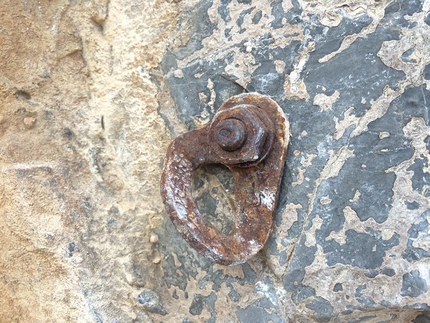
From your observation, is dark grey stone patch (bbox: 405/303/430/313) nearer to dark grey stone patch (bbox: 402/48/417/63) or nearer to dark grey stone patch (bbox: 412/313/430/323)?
dark grey stone patch (bbox: 412/313/430/323)

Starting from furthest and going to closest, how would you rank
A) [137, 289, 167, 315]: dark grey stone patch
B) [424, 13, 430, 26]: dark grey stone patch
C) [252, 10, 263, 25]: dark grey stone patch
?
[137, 289, 167, 315]: dark grey stone patch → [252, 10, 263, 25]: dark grey stone patch → [424, 13, 430, 26]: dark grey stone patch

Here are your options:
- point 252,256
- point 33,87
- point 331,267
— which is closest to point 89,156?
point 33,87

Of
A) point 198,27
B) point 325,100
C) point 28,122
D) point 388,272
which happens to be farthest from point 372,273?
point 28,122

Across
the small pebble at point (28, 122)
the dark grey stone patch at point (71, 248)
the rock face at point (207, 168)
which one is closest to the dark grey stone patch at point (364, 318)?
the rock face at point (207, 168)

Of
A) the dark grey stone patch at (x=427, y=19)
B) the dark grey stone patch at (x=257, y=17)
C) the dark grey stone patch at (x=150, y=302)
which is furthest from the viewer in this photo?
the dark grey stone patch at (x=150, y=302)

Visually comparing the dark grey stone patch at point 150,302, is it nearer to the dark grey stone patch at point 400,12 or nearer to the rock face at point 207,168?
the rock face at point 207,168

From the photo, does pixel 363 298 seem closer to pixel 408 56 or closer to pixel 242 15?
pixel 408 56

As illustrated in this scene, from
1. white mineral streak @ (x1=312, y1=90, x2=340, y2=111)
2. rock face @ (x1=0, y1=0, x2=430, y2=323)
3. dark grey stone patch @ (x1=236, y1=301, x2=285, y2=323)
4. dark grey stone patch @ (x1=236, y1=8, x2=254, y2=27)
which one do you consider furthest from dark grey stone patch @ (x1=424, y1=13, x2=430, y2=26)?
dark grey stone patch @ (x1=236, y1=301, x2=285, y2=323)
